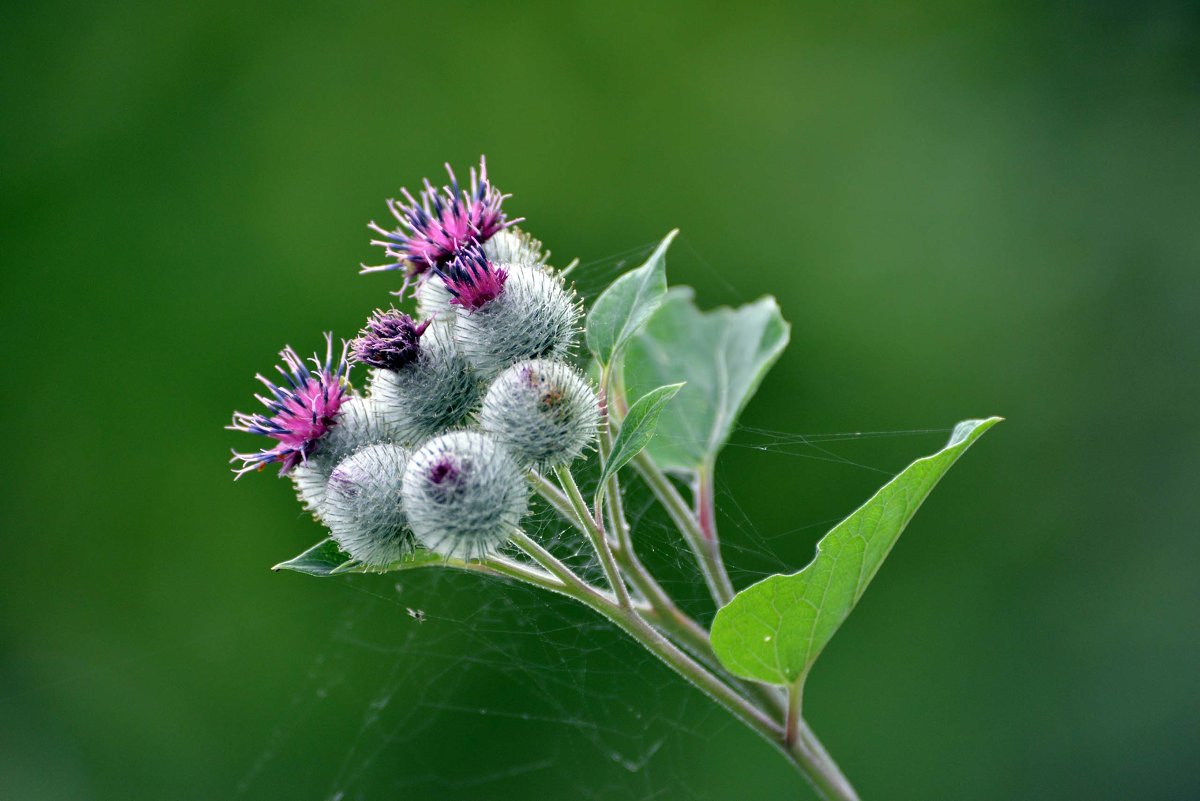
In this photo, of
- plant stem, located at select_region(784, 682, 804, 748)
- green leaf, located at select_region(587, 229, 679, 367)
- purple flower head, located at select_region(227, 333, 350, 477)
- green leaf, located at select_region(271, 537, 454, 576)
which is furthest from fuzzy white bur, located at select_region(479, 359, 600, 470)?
plant stem, located at select_region(784, 682, 804, 748)

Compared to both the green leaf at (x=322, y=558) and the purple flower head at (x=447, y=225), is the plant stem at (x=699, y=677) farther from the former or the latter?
the purple flower head at (x=447, y=225)

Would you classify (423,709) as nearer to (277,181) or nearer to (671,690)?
(671,690)

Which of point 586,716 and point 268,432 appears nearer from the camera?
point 268,432

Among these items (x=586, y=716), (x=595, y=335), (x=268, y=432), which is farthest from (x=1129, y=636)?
(x=268, y=432)

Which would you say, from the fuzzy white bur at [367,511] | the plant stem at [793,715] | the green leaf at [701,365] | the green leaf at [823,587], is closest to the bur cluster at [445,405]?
the fuzzy white bur at [367,511]

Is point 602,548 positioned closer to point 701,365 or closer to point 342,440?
point 342,440

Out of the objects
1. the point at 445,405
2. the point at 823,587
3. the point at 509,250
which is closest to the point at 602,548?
the point at 823,587
